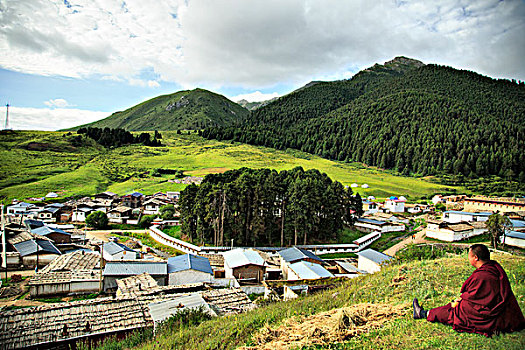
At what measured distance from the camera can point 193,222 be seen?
1315 inches

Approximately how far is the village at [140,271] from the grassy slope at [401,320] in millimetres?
4067

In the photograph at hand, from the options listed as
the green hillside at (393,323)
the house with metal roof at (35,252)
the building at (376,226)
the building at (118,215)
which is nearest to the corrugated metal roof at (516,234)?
the building at (376,226)

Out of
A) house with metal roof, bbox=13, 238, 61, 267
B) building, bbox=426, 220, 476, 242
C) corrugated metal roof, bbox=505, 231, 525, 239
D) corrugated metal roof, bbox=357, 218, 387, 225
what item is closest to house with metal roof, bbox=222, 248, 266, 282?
house with metal roof, bbox=13, 238, 61, 267

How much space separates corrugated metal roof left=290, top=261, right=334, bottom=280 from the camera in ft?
63.9

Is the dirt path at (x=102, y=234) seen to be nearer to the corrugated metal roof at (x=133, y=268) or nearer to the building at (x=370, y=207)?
the corrugated metal roof at (x=133, y=268)

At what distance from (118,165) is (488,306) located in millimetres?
92229

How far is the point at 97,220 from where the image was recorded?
1692 inches

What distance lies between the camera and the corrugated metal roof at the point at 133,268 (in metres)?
19.9

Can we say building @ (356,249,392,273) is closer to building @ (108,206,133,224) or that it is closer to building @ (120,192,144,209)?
building @ (108,206,133,224)

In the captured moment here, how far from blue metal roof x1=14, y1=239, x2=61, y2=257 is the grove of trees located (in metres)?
12.7

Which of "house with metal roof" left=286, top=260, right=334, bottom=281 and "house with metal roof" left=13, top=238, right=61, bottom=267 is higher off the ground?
"house with metal roof" left=286, top=260, right=334, bottom=281

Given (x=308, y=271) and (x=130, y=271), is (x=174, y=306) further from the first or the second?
(x=308, y=271)

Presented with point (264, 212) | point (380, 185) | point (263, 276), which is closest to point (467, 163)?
point (380, 185)

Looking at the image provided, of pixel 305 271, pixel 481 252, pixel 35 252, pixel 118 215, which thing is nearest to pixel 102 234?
pixel 118 215
